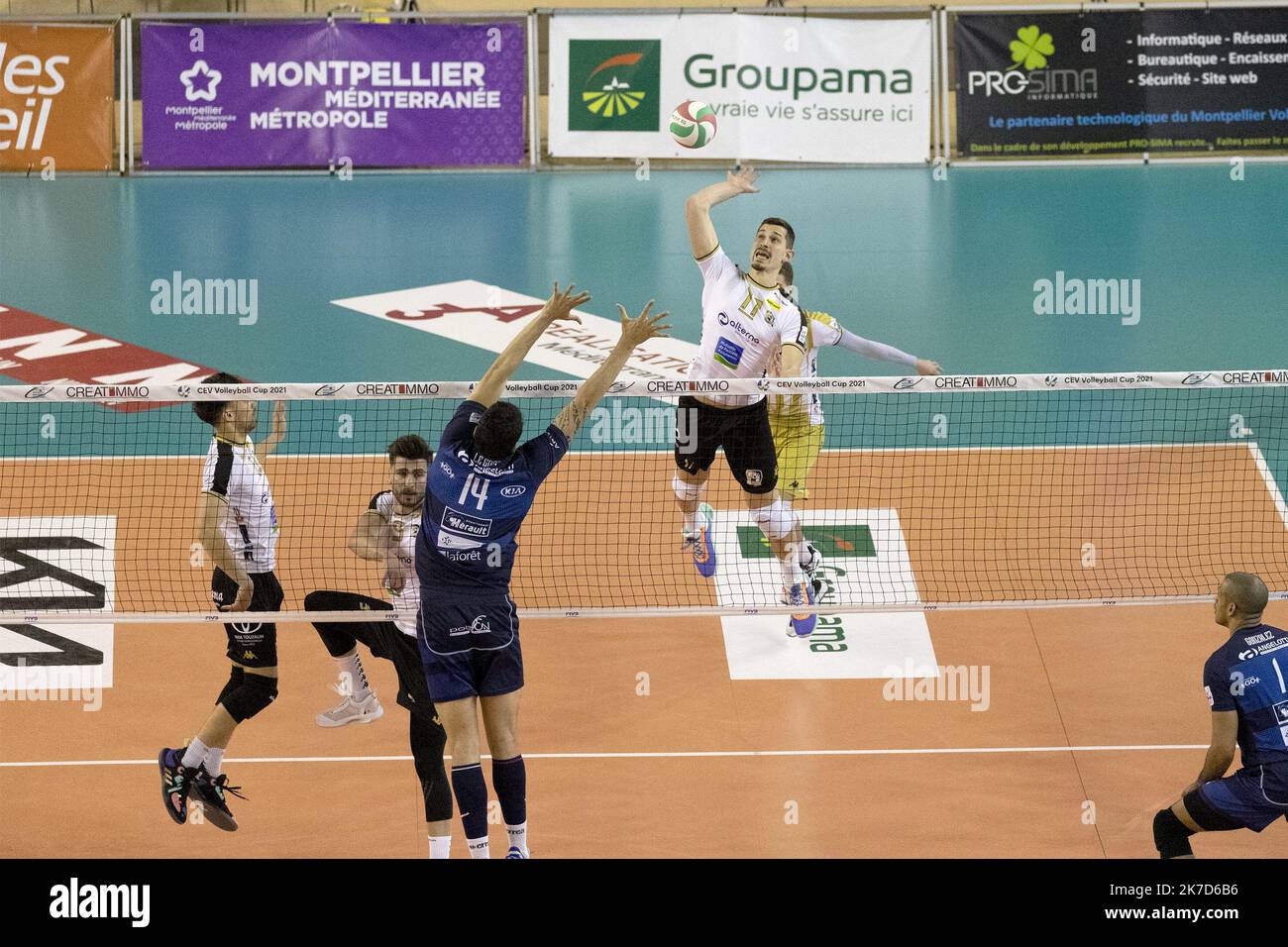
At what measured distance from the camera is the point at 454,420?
931 cm

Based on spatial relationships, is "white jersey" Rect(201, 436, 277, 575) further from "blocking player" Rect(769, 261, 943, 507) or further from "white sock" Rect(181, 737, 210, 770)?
"blocking player" Rect(769, 261, 943, 507)

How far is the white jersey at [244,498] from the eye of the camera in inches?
401

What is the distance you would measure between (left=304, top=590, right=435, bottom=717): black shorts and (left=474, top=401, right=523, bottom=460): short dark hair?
152 centimetres

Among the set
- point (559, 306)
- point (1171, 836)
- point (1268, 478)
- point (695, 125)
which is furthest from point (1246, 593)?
point (1268, 478)

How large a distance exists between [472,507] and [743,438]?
3.91 metres

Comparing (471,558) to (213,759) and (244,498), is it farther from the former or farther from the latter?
(213,759)

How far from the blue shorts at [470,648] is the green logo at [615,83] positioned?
50.7 feet

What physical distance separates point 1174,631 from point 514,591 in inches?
207

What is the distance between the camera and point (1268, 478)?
51.8 feet

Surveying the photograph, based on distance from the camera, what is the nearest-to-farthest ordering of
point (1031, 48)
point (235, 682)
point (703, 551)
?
point (235, 682) < point (703, 551) < point (1031, 48)

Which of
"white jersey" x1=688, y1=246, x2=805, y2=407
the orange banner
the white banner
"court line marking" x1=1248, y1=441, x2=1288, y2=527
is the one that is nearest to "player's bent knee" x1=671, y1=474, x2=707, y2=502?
"white jersey" x1=688, y1=246, x2=805, y2=407

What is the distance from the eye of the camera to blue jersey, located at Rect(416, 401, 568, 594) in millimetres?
9133

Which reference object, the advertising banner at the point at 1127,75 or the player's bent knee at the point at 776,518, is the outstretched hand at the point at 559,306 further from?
the advertising banner at the point at 1127,75

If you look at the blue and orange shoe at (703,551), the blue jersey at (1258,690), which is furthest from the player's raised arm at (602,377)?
the blue and orange shoe at (703,551)
